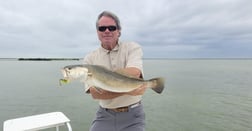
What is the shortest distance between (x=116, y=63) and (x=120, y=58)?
0.30 feet

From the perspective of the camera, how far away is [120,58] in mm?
3369

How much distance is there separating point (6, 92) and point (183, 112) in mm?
14767

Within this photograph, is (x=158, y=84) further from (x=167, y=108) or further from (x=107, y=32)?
(x=167, y=108)

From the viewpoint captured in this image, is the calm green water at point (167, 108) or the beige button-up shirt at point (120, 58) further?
the calm green water at point (167, 108)

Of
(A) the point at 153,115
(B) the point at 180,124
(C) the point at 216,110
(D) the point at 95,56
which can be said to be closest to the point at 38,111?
(A) the point at 153,115

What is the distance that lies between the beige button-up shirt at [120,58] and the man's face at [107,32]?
147 mm

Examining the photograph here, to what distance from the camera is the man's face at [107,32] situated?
3.22 meters

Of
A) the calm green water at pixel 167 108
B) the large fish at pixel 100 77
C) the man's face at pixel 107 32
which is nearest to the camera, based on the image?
the large fish at pixel 100 77

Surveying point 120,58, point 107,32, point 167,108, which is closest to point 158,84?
point 120,58

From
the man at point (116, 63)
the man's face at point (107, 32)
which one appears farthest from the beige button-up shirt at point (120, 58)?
the man's face at point (107, 32)

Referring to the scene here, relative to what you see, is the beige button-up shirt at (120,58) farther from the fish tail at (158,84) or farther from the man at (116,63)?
the fish tail at (158,84)

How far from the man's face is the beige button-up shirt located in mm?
147

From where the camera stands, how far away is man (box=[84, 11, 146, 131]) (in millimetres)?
3238

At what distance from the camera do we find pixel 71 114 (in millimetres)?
13430
